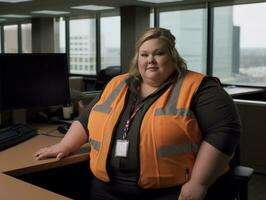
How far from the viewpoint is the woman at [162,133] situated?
169 cm

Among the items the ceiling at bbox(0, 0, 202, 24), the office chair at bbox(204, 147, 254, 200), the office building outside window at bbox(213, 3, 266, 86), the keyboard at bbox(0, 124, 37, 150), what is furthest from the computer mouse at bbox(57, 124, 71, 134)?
the ceiling at bbox(0, 0, 202, 24)

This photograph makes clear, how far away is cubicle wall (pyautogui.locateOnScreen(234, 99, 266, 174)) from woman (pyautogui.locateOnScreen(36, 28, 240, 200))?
7.96 feet

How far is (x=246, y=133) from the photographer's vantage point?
421 cm

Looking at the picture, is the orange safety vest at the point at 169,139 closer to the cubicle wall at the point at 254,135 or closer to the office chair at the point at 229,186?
the office chair at the point at 229,186

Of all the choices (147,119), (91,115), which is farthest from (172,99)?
(91,115)

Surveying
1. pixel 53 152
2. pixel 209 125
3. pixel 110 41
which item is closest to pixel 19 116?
pixel 53 152

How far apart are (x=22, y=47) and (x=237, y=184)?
11.7 metres

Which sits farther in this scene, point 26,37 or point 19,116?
point 26,37

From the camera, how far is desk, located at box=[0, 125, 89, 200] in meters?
1.42

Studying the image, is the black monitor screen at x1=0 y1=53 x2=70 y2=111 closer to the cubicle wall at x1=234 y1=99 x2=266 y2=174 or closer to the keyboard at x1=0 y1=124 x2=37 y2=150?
the keyboard at x1=0 y1=124 x2=37 y2=150

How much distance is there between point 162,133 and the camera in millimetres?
1687

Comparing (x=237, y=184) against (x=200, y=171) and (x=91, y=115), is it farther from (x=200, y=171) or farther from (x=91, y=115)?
(x=91, y=115)

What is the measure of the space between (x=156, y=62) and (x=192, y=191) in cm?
63

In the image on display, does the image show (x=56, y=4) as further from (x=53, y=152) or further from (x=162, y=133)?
(x=162, y=133)
